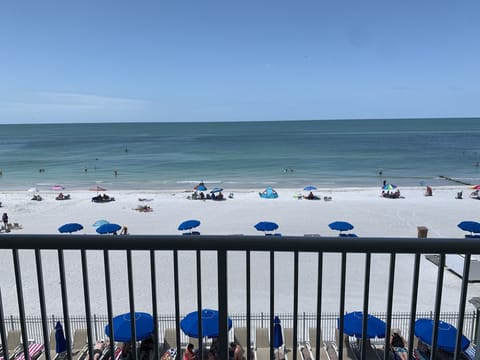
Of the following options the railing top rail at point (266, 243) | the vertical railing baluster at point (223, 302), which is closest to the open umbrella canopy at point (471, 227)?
the railing top rail at point (266, 243)

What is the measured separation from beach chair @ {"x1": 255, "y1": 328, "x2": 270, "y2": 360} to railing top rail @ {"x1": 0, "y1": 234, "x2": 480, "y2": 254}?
15.1ft

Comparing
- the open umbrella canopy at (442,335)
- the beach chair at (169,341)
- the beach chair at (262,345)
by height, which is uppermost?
the open umbrella canopy at (442,335)

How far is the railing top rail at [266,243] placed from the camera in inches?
78.0

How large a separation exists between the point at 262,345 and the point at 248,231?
12.4 metres

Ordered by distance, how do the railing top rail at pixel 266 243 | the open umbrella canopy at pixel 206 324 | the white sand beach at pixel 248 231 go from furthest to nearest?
1. the white sand beach at pixel 248 231
2. the open umbrella canopy at pixel 206 324
3. the railing top rail at pixel 266 243

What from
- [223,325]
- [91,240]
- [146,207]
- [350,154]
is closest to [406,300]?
[223,325]

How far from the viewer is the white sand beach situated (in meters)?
10.6

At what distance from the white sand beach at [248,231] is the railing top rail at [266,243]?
620 cm

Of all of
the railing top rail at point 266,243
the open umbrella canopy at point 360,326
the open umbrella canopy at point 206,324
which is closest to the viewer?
the railing top rail at point 266,243

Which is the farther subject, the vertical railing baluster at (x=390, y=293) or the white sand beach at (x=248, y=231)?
the white sand beach at (x=248, y=231)

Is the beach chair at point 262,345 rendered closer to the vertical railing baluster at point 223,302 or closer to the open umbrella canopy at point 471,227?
the vertical railing baluster at point 223,302

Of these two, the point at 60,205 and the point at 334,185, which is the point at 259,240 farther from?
the point at 334,185

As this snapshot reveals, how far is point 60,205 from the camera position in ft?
86.2

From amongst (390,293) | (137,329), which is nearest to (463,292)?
(390,293)
